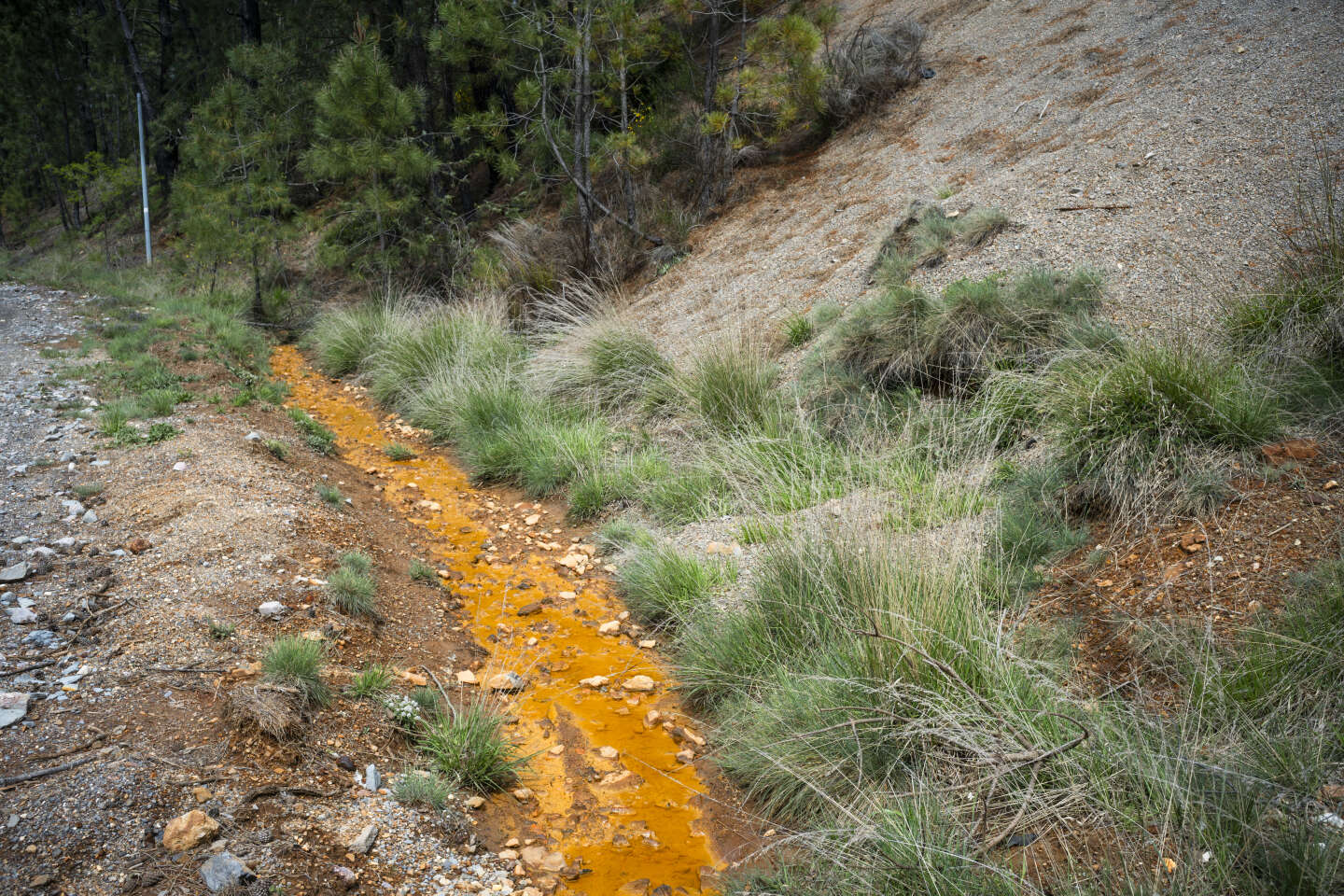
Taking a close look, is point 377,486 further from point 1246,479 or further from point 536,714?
point 1246,479

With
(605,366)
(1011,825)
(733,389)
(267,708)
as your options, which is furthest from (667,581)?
(605,366)

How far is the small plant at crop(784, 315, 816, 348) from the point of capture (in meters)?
6.98

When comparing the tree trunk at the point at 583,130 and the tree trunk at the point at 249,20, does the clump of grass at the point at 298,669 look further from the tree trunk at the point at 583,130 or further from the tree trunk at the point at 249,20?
the tree trunk at the point at 249,20

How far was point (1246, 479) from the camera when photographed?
12.0 feet

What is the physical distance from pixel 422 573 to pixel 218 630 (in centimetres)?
143

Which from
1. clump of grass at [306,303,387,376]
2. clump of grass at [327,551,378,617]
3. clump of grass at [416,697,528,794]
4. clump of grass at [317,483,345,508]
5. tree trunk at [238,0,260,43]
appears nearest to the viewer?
clump of grass at [416,697,528,794]

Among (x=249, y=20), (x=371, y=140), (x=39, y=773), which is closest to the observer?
(x=39, y=773)

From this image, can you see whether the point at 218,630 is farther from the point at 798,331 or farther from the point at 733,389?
the point at 798,331

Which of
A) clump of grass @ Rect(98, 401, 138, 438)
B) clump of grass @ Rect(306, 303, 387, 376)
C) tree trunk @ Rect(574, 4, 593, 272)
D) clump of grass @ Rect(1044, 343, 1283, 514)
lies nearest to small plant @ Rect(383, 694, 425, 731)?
clump of grass @ Rect(1044, 343, 1283, 514)

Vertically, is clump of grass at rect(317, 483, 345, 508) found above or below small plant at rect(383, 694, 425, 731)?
above

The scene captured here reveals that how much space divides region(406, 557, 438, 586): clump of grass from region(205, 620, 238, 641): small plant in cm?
135

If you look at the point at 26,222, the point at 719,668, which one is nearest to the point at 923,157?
the point at 719,668

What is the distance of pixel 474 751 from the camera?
10.9 feet

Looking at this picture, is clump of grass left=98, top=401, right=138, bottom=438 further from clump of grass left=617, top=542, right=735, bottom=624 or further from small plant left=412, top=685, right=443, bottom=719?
clump of grass left=617, top=542, right=735, bottom=624
